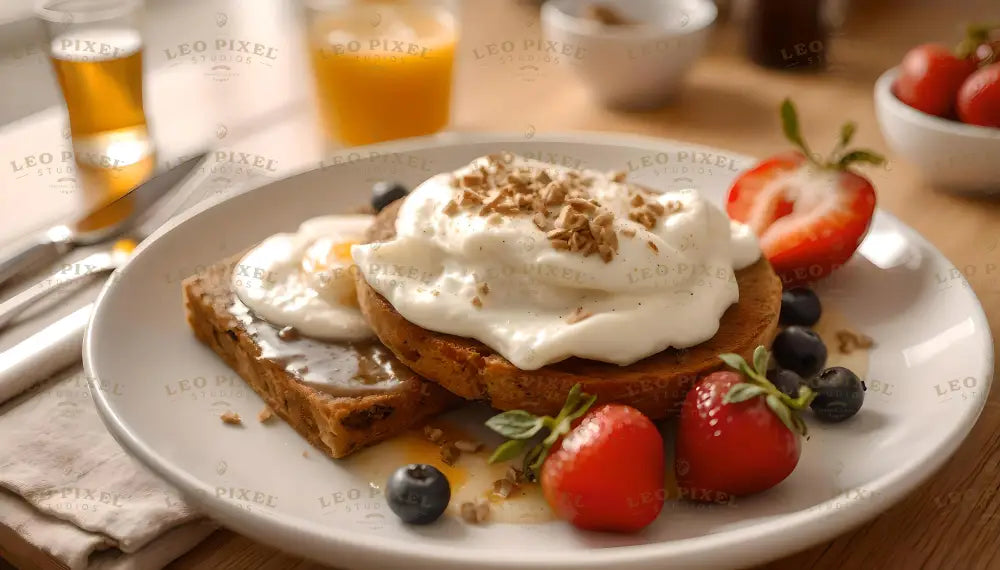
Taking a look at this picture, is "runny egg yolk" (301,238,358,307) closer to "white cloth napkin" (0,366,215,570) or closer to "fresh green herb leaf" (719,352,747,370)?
"white cloth napkin" (0,366,215,570)

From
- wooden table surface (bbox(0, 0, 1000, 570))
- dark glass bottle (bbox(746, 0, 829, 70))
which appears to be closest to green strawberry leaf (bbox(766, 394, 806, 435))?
wooden table surface (bbox(0, 0, 1000, 570))

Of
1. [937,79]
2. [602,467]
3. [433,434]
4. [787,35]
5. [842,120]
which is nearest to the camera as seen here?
[602,467]

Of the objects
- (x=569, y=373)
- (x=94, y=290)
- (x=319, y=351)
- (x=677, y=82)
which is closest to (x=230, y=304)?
(x=319, y=351)

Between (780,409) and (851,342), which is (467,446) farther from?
(851,342)

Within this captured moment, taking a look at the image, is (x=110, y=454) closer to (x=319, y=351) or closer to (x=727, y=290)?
(x=319, y=351)

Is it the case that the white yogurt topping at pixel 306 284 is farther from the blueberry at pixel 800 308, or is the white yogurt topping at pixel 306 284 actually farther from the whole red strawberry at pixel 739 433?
the blueberry at pixel 800 308

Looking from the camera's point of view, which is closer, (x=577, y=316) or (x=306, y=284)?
(x=577, y=316)

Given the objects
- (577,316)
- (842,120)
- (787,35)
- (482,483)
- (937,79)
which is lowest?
(842,120)

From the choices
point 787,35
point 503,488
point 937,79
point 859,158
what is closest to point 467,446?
point 503,488
